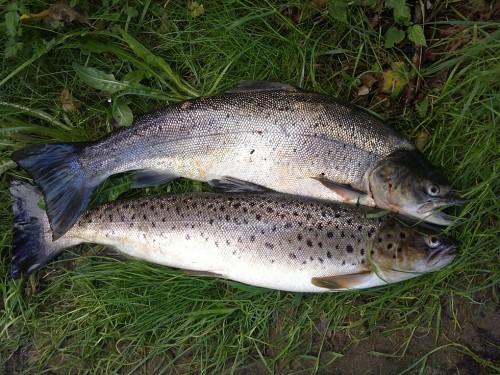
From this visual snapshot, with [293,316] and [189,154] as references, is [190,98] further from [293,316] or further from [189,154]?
[293,316]

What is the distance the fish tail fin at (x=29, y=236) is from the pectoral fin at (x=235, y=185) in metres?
1.10

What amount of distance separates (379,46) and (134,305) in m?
2.36

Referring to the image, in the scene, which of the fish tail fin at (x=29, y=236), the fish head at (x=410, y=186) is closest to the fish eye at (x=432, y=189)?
the fish head at (x=410, y=186)

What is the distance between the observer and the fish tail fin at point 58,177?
305cm

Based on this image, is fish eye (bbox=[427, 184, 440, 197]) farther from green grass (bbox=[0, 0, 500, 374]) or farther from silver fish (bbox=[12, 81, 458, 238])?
green grass (bbox=[0, 0, 500, 374])

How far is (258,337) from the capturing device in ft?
10.4

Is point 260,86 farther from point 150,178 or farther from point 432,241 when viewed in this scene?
point 432,241

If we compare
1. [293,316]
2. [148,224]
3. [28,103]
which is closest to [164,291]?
[148,224]

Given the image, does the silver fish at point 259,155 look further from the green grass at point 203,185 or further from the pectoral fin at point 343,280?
the pectoral fin at point 343,280

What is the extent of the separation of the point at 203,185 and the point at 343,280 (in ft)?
3.63

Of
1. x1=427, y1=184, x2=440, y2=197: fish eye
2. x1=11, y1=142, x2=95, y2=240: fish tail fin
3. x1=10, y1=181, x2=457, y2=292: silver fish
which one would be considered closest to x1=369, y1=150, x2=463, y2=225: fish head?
x1=427, y1=184, x2=440, y2=197: fish eye

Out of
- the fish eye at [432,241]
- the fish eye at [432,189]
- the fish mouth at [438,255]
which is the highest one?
the fish eye at [432,189]

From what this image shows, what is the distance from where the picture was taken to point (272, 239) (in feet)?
9.55

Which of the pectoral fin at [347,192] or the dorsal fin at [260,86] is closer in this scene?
the pectoral fin at [347,192]
